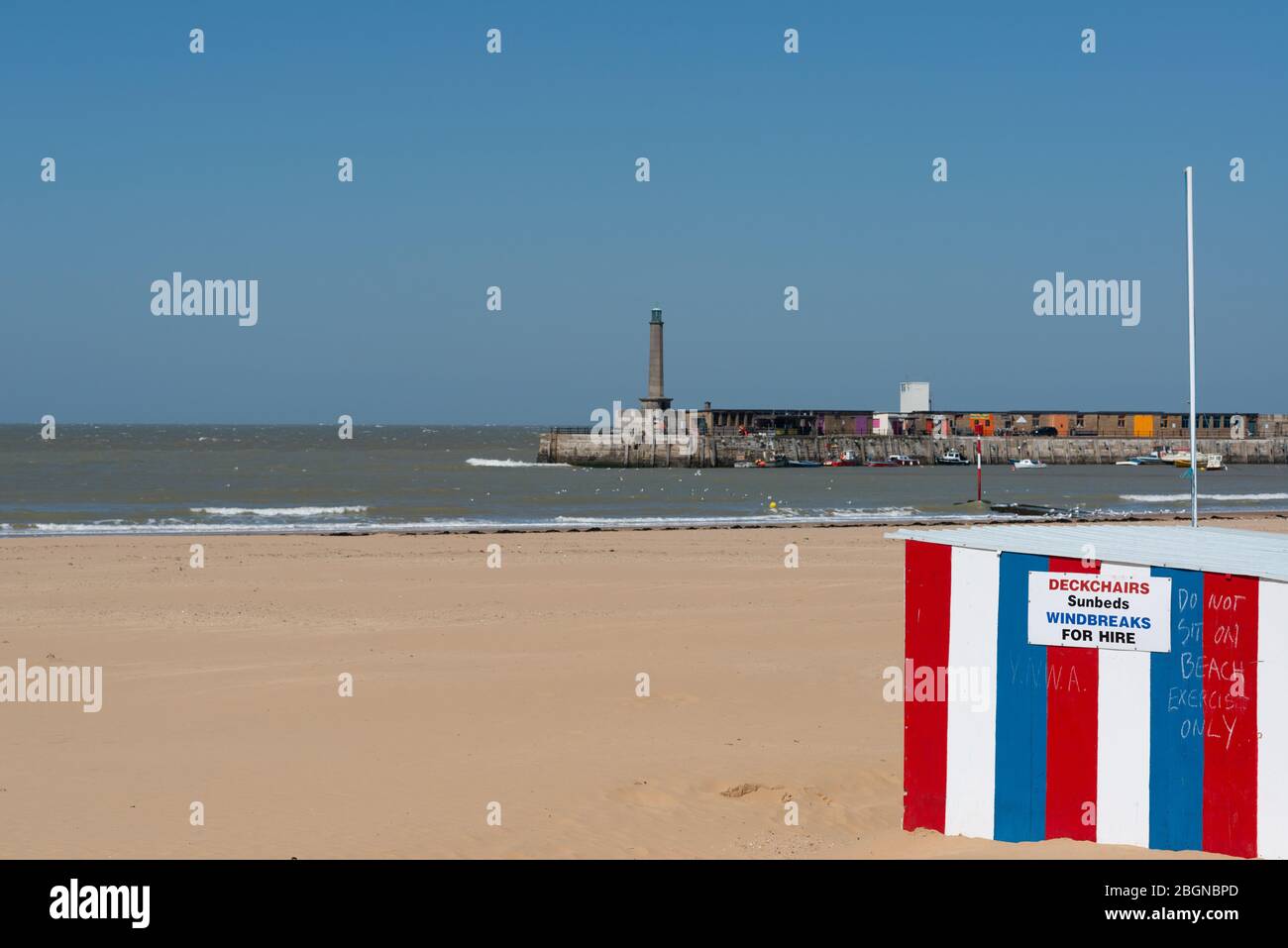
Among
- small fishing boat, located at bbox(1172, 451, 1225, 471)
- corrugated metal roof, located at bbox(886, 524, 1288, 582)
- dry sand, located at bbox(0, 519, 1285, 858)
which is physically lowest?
dry sand, located at bbox(0, 519, 1285, 858)

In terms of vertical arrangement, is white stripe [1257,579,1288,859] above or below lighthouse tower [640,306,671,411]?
below

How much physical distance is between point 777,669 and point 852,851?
22.6ft

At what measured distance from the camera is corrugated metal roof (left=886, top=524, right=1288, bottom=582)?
6891mm

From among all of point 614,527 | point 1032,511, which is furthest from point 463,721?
point 1032,511

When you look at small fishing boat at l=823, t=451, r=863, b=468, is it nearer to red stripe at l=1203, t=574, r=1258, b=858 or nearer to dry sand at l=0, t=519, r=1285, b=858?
dry sand at l=0, t=519, r=1285, b=858

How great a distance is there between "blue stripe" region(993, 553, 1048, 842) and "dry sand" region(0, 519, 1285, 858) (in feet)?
0.71

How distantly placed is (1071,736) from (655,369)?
110 m

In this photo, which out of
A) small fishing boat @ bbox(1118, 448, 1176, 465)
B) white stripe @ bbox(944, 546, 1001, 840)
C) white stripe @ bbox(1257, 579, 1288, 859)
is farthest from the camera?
small fishing boat @ bbox(1118, 448, 1176, 465)

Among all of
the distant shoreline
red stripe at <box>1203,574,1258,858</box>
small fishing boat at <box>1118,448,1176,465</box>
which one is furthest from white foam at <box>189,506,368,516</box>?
small fishing boat at <box>1118,448,1176,465</box>

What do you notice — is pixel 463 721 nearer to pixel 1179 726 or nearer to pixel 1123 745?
pixel 1123 745

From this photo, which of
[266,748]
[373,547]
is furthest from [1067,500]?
[266,748]

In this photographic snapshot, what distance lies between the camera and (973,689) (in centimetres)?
739

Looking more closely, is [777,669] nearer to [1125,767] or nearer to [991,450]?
[1125,767]
